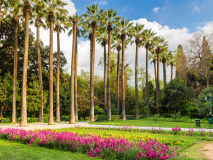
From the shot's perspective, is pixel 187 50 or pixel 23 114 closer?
pixel 23 114

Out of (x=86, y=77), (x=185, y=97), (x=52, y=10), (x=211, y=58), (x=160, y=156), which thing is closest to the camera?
(x=160, y=156)

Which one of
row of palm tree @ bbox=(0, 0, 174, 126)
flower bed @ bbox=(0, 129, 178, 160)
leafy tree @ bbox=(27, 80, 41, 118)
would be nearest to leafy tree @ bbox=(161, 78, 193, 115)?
row of palm tree @ bbox=(0, 0, 174, 126)

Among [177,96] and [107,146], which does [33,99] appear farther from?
[177,96]

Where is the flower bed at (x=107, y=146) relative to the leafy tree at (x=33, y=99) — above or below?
below

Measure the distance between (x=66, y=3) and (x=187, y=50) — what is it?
18.4m

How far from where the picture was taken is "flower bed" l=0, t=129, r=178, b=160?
618 cm

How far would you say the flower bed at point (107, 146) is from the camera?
20.3 ft

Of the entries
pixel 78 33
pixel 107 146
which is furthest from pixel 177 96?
pixel 107 146

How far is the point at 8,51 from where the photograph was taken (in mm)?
29391

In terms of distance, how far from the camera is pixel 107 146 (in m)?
7.18

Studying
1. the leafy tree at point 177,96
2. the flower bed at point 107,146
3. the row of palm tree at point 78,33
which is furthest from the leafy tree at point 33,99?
the leafy tree at point 177,96

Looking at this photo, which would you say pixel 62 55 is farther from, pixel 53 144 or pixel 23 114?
pixel 53 144

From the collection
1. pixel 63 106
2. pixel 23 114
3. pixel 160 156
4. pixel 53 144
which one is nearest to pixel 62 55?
pixel 63 106

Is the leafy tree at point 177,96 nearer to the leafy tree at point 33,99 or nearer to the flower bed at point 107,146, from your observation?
the leafy tree at point 33,99
